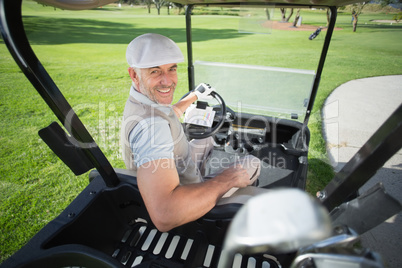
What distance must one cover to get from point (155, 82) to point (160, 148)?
0.49 m

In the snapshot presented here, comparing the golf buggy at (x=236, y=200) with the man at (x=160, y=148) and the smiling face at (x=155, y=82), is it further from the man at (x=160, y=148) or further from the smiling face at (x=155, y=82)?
the smiling face at (x=155, y=82)

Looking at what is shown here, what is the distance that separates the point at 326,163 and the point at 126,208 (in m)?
2.82

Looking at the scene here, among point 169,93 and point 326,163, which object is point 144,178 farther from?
point 326,163

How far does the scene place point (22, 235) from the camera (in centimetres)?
205

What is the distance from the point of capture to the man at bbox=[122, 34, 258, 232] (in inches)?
39.0

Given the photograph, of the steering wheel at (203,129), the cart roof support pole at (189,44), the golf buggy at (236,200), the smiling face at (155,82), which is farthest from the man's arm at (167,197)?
the cart roof support pole at (189,44)

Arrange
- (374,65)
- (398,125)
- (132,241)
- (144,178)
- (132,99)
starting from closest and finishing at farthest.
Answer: (398,125) → (144,178) → (132,99) → (132,241) → (374,65)

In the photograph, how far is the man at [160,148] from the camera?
99 cm

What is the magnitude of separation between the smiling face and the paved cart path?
Answer: 120cm

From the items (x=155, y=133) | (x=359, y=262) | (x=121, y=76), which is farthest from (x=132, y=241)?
(x=121, y=76)

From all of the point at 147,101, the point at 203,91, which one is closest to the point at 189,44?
the point at 203,91

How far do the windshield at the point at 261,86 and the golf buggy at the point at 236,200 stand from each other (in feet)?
0.04

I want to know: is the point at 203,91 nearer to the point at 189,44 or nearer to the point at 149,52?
the point at 189,44

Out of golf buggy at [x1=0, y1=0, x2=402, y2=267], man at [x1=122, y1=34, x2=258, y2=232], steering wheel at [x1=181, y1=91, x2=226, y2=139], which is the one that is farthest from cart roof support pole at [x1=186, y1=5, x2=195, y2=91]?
man at [x1=122, y1=34, x2=258, y2=232]
